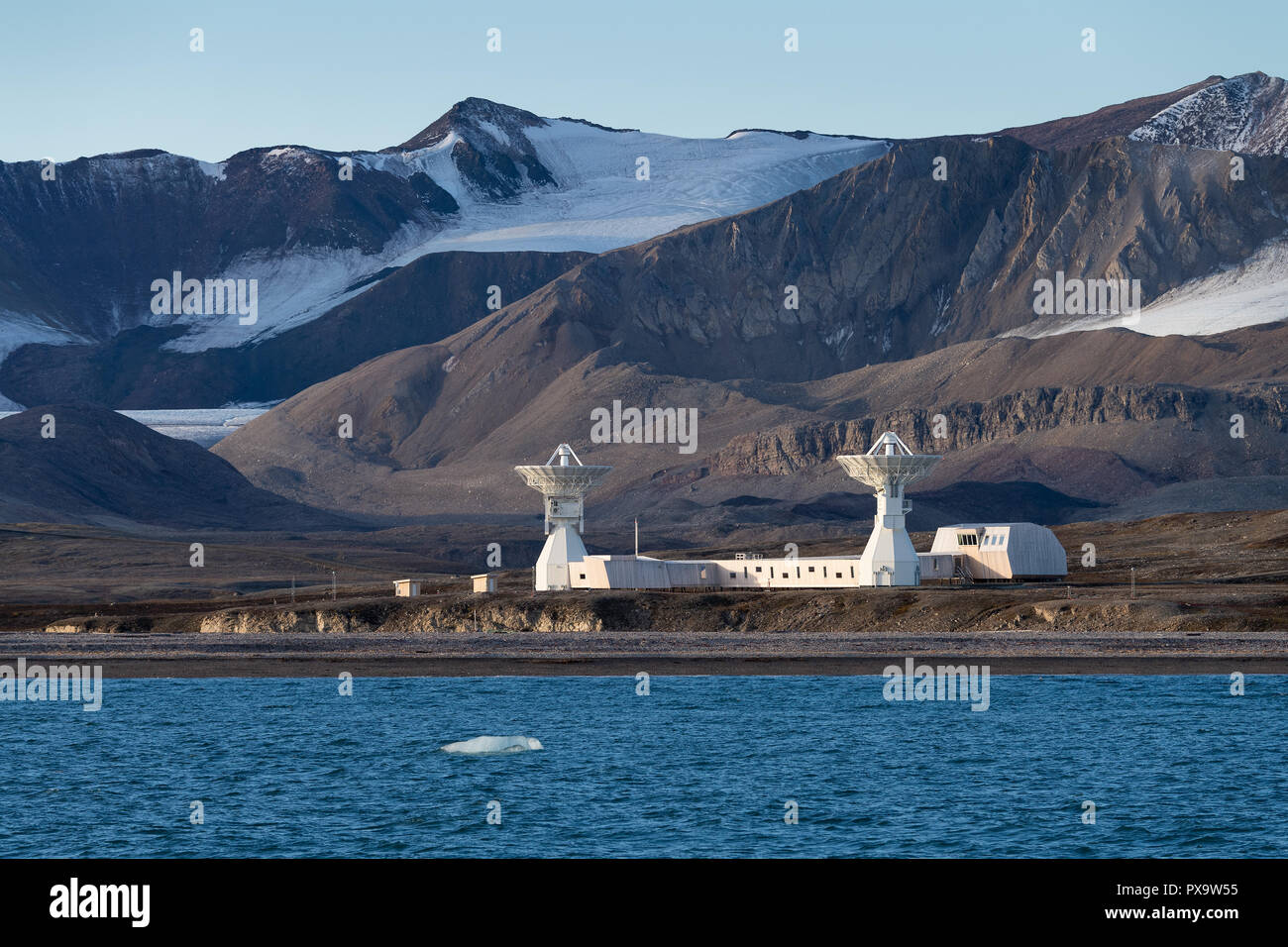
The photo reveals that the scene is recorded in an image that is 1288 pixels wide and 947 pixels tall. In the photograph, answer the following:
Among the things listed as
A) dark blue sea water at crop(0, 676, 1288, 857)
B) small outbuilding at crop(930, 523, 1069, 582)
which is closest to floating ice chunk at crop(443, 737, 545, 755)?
dark blue sea water at crop(0, 676, 1288, 857)

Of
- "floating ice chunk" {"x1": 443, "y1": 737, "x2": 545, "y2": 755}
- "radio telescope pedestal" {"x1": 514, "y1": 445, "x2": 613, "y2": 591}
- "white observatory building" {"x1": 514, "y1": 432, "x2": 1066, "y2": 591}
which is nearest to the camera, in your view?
"floating ice chunk" {"x1": 443, "y1": 737, "x2": 545, "y2": 755}

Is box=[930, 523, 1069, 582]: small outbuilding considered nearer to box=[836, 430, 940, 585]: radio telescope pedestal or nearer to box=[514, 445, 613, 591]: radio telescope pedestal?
box=[836, 430, 940, 585]: radio telescope pedestal

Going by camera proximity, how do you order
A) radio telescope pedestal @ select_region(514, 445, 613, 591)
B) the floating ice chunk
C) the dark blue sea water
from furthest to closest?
radio telescope pedestal @ select_region(514, 445, 613, 591) → the floating ice chunk → the dark blue sea water

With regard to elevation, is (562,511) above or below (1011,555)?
above

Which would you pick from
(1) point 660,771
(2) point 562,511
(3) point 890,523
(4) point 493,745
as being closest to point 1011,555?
(3) point 890,523

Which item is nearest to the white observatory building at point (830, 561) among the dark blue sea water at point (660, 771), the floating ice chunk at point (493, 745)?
the dark blue sea water at point (660, 771)

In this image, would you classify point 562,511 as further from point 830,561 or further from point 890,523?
point 890,523

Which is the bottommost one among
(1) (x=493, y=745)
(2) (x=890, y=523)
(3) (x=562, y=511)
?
(1) (x=493, y=745)

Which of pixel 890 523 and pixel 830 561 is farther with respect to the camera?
pixel 830 561
